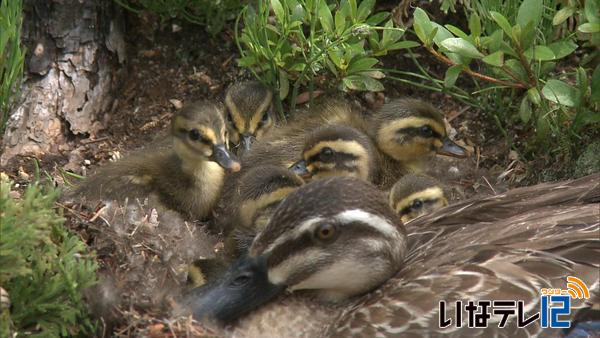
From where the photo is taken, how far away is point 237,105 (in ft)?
16.6

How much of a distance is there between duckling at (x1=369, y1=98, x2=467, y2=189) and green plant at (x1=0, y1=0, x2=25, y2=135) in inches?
68.9

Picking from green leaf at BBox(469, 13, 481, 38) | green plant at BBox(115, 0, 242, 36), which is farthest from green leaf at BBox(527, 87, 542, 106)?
green plant at BBox(115, 0, 242, 36)

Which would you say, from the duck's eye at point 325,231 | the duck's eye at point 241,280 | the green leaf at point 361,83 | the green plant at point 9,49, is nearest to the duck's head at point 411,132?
the green leaf at point 361,83

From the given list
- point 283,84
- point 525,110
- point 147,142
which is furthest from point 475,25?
point 147,142

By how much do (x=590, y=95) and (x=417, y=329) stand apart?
1.73 meters

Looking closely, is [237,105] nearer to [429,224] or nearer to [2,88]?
[2,88]

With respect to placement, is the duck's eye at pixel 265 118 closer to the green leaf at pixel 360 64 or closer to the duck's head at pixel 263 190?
the green leaf at pixel 360 64

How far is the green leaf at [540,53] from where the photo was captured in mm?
4518

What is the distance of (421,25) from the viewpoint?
4.73 meters

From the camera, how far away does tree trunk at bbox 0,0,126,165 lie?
17.6 ft

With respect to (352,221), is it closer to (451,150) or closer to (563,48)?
(451,150)

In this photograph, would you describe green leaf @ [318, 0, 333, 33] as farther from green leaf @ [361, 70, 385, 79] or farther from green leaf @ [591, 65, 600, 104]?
green leaf @ [591, 65, 600, 104]

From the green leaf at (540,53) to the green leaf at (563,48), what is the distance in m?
0.11

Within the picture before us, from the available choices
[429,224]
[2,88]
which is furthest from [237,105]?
[429,224]
